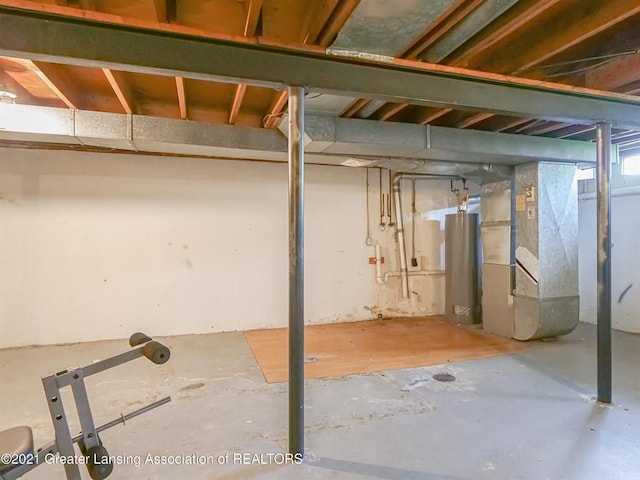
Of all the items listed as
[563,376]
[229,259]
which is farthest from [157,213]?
[563,376]

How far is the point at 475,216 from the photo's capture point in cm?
491

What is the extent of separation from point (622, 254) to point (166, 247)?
5741mm

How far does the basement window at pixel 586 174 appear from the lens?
4979 mm

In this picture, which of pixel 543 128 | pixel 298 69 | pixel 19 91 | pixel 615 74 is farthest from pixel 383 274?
pixel 19 91

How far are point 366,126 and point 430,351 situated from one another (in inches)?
93.4

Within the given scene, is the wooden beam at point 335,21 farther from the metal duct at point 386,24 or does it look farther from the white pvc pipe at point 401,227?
the white pvc pipe at point 401,227

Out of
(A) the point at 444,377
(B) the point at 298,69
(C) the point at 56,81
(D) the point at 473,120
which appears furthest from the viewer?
(D) the point at 473,120

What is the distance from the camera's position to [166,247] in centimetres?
446

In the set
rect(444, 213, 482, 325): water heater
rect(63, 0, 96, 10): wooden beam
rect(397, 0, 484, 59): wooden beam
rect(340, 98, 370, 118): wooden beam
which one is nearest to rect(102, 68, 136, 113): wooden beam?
rect(63, 0, 96, 10): wooden beam

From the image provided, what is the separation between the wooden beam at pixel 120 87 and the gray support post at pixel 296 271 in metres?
1.31

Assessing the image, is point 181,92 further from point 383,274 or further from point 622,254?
point 622,254

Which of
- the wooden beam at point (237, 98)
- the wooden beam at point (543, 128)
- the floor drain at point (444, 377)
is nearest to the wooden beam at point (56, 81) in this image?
the wooden beam at point (237, 98)

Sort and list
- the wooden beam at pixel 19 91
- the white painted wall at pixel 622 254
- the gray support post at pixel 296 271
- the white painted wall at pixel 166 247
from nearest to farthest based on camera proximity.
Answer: the gray support post at pixel 296 271, the wooden beam at pixel 19 91, the white painted wall at pixel 166 247, the white painted wall at pixel 622 254

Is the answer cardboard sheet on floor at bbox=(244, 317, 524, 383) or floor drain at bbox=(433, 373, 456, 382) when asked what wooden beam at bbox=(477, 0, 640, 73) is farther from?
cardboard sheet on floor at bbox=(244, 317, 524, 383)
